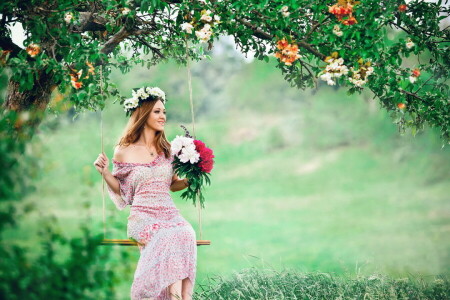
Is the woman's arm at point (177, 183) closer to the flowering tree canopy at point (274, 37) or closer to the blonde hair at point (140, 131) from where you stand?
the blonde hair at point (140, 131)

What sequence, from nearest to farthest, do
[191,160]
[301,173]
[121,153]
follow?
[191,160] → [121,153] → [301,173]

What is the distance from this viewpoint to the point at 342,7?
4.36 m

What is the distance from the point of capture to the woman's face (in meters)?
4.44

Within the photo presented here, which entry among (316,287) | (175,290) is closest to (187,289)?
(175,290)

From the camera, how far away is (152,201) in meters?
4.28

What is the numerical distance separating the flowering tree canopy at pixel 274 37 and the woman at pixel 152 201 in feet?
1.39

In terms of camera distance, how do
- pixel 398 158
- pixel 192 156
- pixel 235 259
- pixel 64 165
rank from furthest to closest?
pixel 398 158 → pixel 235 259 → pixel 192 156 → pixel 64 165

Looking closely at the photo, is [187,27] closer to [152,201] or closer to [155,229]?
[152,201]

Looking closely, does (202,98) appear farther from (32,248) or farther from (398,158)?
(32,248)

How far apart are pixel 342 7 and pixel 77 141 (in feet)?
55.6

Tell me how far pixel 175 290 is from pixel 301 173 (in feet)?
58.6

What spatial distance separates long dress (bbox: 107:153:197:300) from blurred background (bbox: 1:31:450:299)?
14621 mm

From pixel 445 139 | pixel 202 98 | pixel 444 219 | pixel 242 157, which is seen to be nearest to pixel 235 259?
pixel 242 157

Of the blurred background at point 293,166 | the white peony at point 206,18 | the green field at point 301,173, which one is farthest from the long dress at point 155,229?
the green field at point 301,173
